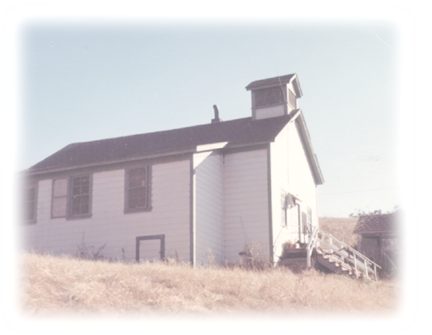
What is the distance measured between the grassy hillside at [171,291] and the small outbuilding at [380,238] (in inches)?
666

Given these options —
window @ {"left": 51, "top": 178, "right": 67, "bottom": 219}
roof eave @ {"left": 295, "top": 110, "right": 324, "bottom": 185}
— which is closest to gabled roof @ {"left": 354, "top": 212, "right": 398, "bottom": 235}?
roof eave @ {"left": 295, "top": 110, "right": 324, "bottom": 185}

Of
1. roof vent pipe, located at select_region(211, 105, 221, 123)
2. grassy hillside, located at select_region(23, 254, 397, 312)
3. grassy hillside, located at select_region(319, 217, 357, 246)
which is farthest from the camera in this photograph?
grassy hillside, located at select_region(319, 217, 357, 246)

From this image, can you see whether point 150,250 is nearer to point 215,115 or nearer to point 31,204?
point 31,204

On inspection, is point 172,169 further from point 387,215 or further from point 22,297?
point 387,215

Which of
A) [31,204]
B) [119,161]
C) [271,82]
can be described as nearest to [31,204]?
[31,204]

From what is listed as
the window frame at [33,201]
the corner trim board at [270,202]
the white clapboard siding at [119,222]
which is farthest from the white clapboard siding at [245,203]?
the window frame at [33,201]

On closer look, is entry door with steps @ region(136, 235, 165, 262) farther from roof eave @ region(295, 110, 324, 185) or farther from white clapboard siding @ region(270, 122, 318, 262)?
roof eave @ region(295, 110, 324, 185)

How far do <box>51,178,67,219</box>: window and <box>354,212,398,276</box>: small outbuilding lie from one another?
1806 cm

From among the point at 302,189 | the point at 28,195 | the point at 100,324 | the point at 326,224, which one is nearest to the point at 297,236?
the point at 302,189

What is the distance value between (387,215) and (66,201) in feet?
68.8

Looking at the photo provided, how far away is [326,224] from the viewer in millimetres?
54938

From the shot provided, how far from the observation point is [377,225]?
36.1m

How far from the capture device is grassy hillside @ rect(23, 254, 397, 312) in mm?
12984

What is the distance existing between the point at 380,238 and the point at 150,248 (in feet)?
60.4
